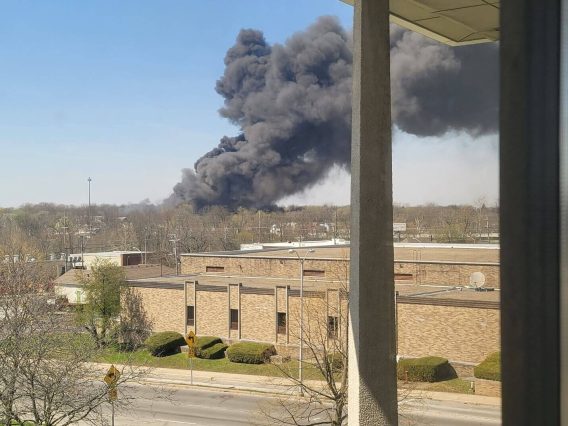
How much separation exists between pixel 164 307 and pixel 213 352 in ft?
11.3

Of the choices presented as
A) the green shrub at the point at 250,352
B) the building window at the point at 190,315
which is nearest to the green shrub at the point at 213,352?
the green shrub at the point at 250,352

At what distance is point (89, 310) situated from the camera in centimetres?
2100

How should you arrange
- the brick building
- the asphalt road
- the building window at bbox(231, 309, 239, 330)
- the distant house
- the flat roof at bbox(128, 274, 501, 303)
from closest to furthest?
the asphalt road < the brick building < the flat roof at bbox(128, 274, 501, 303) < the building window at bbox(231, 309, 239, 330) < the distant house

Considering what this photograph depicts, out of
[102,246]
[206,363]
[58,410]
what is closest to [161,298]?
[206,363]

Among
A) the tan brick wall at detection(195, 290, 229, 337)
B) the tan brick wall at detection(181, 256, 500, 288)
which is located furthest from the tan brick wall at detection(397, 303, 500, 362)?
the tan brick wall at detection(195, 290, 229, 337)

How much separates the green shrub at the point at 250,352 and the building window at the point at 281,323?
0.54 meters

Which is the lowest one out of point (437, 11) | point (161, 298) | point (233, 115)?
point (161, 298)

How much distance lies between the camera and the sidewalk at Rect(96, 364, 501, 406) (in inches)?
550

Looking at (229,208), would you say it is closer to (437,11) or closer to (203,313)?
(203,313)

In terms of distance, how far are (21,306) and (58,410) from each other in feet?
7.01

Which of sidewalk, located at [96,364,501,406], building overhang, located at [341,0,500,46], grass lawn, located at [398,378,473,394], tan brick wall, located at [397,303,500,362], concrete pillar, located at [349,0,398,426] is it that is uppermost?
building overhang, located at [341,0,500,46]

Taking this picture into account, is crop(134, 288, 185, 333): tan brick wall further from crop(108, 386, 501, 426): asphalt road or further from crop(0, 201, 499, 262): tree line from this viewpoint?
crop(0, 201, 499, 262): tree line

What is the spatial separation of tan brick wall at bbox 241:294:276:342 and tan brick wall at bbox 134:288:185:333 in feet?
7.95

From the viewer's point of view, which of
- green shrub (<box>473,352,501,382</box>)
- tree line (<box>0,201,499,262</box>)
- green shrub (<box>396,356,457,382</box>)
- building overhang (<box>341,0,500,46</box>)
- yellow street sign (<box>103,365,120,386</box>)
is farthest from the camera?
tree line (<box>0,201,499,262</box>)
